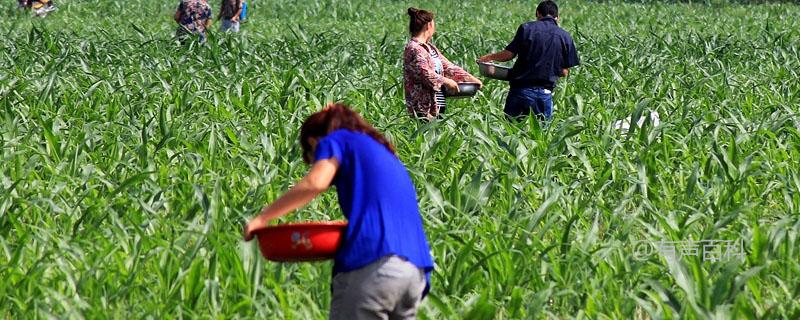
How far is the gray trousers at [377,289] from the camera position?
14.6 feet

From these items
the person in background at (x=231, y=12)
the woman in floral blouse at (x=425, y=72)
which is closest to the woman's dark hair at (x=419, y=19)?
the woman in floral blouse at (x=425, y=72)

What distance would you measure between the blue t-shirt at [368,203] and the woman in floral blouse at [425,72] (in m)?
4.23

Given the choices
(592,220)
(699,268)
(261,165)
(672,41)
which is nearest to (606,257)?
(699,268)

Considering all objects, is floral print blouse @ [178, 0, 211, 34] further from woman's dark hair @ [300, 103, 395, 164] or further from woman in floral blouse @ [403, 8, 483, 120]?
woman's dark hair @ [300, 103, 395, 164]

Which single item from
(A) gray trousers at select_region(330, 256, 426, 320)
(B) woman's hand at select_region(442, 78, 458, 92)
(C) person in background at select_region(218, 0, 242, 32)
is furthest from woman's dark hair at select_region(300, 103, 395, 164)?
(C) person in background at select_region(218, 0, 242, 32)

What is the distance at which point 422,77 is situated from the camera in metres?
8.96

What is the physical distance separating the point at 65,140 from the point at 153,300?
136 inches

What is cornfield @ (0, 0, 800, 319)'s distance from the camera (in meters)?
5.52

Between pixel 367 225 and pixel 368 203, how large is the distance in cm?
7

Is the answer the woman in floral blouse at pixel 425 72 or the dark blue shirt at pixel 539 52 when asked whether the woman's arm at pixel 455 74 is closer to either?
the woman in floral blouse at pixel 425 72

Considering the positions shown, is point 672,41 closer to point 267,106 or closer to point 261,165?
point 267,106

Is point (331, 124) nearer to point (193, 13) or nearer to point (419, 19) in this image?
point (419, 19)

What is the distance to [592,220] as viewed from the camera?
22.9ft

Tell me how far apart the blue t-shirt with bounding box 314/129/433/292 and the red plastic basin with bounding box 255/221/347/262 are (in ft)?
0.14
